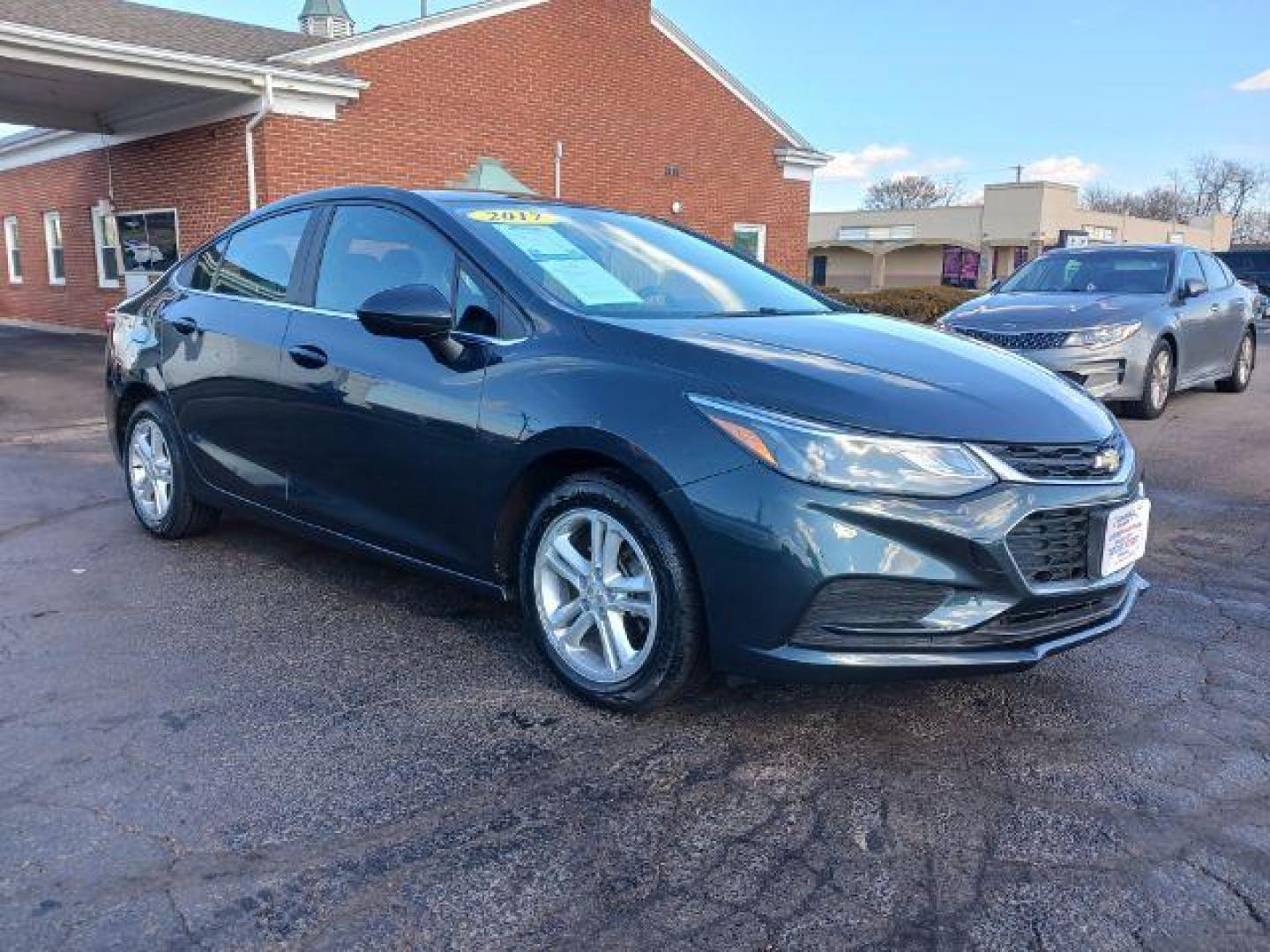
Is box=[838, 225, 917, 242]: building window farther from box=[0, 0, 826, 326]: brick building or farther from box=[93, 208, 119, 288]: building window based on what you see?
box=[93, 208, 119, 288]: building window

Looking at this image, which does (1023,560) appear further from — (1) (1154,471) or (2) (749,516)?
(1) (1154,471)

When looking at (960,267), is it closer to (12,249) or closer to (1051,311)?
(12,249)

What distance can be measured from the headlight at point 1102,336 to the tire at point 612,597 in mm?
6599

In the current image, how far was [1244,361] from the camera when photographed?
460 inches

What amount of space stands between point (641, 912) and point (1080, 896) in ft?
3.29

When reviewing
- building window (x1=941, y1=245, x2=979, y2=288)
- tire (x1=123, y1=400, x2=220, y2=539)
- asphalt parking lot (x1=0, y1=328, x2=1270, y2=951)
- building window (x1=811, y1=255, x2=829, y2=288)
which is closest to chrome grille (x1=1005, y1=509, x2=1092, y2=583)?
asphalt parking lot (x1=0, y1=328, x2=1270, y2=951)

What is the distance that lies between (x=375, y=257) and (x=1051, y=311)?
6.62 m

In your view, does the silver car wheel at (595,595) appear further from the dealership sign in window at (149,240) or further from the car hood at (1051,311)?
the dealership sign in window at (149,240)

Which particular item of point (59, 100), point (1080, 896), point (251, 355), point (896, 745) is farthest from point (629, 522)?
point (59, 100)

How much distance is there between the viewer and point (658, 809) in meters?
2.79

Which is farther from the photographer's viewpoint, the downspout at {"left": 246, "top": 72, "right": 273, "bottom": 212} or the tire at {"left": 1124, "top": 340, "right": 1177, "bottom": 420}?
the downspout at {"left": 246, "top": 72, "right": 273, "bottom": 212}

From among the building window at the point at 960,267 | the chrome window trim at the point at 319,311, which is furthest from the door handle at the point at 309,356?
the building window at the point at 960,267

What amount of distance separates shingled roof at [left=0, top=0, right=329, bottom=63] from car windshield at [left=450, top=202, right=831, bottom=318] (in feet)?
33.5

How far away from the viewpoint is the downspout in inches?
514
